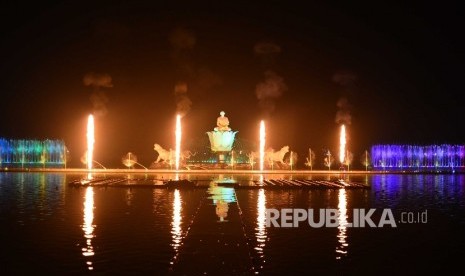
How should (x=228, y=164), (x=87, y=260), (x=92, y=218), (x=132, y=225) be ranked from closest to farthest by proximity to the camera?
1. (x=87, y=260)
2. (x=132, y=225)
3. (x=92, y=218)
4. (x=228, y=164)

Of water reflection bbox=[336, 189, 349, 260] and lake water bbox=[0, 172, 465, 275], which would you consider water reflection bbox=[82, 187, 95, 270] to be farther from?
water reflection bbox=[336, 189, 349, 260]

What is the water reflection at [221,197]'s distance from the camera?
69.1 feet

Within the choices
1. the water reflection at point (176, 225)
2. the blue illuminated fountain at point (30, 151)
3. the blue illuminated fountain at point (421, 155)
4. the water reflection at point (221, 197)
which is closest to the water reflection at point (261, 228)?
the water reflection at point (221, 197)

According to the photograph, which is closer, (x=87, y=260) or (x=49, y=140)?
(x=87, y=260)

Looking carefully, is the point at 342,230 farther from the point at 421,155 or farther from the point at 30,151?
the point at 30,151

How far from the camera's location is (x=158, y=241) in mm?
15258

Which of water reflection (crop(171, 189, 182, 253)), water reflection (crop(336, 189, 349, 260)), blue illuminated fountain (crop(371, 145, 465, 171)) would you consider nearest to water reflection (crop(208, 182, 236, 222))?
water reflection (crop(171, 189, 182, 253))

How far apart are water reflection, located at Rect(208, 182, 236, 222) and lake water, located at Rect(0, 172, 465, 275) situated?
0.09 meters

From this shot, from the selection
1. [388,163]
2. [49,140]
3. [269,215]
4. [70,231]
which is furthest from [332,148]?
[70,231]

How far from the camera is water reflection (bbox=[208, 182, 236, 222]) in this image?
21062mm

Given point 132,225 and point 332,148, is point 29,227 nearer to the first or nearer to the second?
point 132,225

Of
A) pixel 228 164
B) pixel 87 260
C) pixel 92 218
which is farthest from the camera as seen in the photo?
pixel 228 164

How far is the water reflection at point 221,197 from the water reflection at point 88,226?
4.24 m

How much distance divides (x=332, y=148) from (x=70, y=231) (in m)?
67.9
